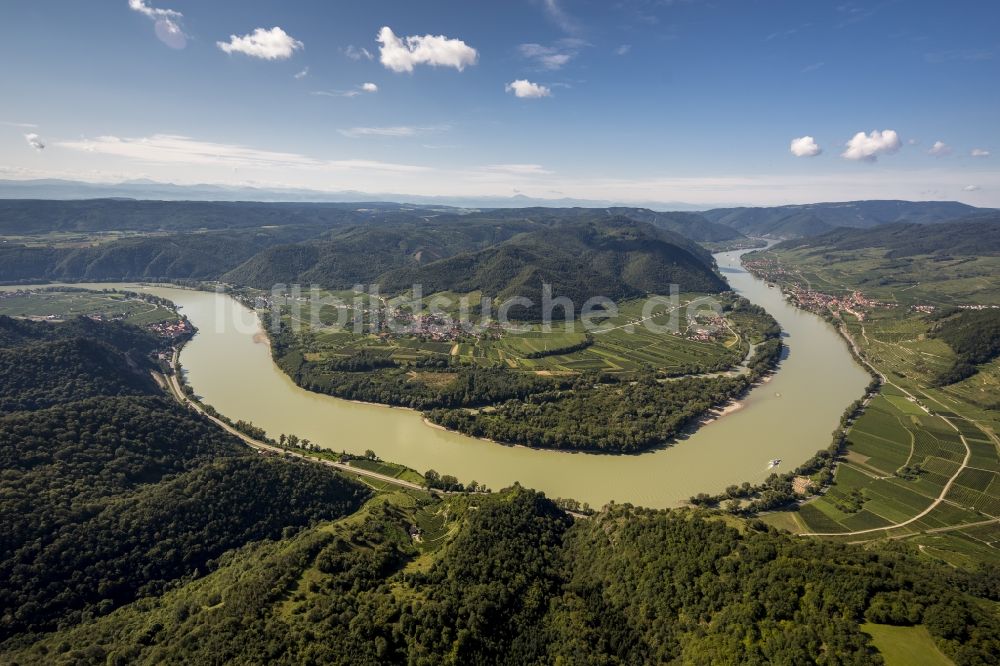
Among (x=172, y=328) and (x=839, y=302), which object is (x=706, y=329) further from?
(x=172, y=328)

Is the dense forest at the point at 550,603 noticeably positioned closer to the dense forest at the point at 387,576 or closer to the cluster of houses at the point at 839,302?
the dense forest at the point at 387,576

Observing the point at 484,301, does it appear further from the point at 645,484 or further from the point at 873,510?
the point at 873,510

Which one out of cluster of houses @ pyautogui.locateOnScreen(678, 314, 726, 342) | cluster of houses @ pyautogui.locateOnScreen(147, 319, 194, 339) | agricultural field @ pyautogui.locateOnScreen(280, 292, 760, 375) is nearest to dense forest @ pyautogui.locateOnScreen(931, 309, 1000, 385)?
agricultural field @ pyautogui.locateOnScreen(280, 292, 760, 375)

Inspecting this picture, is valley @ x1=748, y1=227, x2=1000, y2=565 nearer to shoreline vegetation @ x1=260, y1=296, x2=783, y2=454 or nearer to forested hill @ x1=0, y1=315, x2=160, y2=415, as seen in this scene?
shoreline vegetation @ x1=260, y1=296, x2=783, y2=454

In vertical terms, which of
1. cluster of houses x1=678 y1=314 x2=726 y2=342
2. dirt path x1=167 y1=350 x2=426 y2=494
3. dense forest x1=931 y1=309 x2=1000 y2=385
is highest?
dense forest x1=931 y1=309 x2=1000 y2=385

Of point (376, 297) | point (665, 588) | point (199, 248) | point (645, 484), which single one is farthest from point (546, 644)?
point (199, 248)
